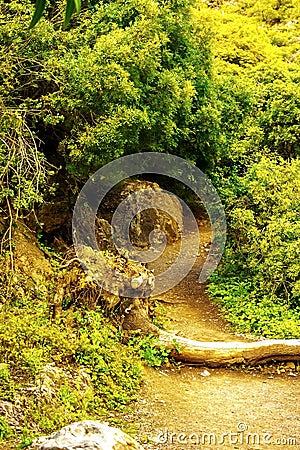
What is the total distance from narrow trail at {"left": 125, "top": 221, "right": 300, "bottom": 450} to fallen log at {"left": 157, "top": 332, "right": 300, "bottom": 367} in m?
0.10

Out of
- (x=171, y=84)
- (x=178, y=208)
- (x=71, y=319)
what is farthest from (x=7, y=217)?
(x=178, y=208)

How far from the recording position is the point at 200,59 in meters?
11.3

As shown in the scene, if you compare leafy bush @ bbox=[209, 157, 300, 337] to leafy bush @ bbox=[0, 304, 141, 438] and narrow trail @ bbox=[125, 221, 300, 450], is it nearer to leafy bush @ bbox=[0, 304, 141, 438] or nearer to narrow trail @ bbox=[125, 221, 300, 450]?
narrow trail @ bbox=[125, 221, 300, 450]

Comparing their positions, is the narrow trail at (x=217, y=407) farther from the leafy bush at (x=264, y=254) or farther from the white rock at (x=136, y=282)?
the white rock at (x=136, y=282)

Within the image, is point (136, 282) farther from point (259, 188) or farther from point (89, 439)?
point (259, 188)

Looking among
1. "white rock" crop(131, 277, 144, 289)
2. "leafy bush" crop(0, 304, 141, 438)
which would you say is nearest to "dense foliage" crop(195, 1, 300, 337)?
"white rock" crop(131, 277, 144, 289)

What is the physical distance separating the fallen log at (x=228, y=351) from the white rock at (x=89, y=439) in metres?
3.22

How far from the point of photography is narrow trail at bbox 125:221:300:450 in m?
4.77

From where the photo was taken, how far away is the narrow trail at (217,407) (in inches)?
188

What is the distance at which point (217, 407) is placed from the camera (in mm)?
5469

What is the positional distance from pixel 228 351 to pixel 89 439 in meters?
3.71

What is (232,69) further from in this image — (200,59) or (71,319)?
(71,319)

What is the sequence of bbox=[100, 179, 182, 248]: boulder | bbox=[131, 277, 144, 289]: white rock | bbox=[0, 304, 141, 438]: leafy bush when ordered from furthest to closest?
bbox=[100, 179, 182, 248]: boulder
bbox=[131, 277, 144, 289]: white rock
bbox=[0, 304, 141, 438]: leafy bush

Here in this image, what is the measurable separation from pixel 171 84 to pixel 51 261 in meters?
3.40
